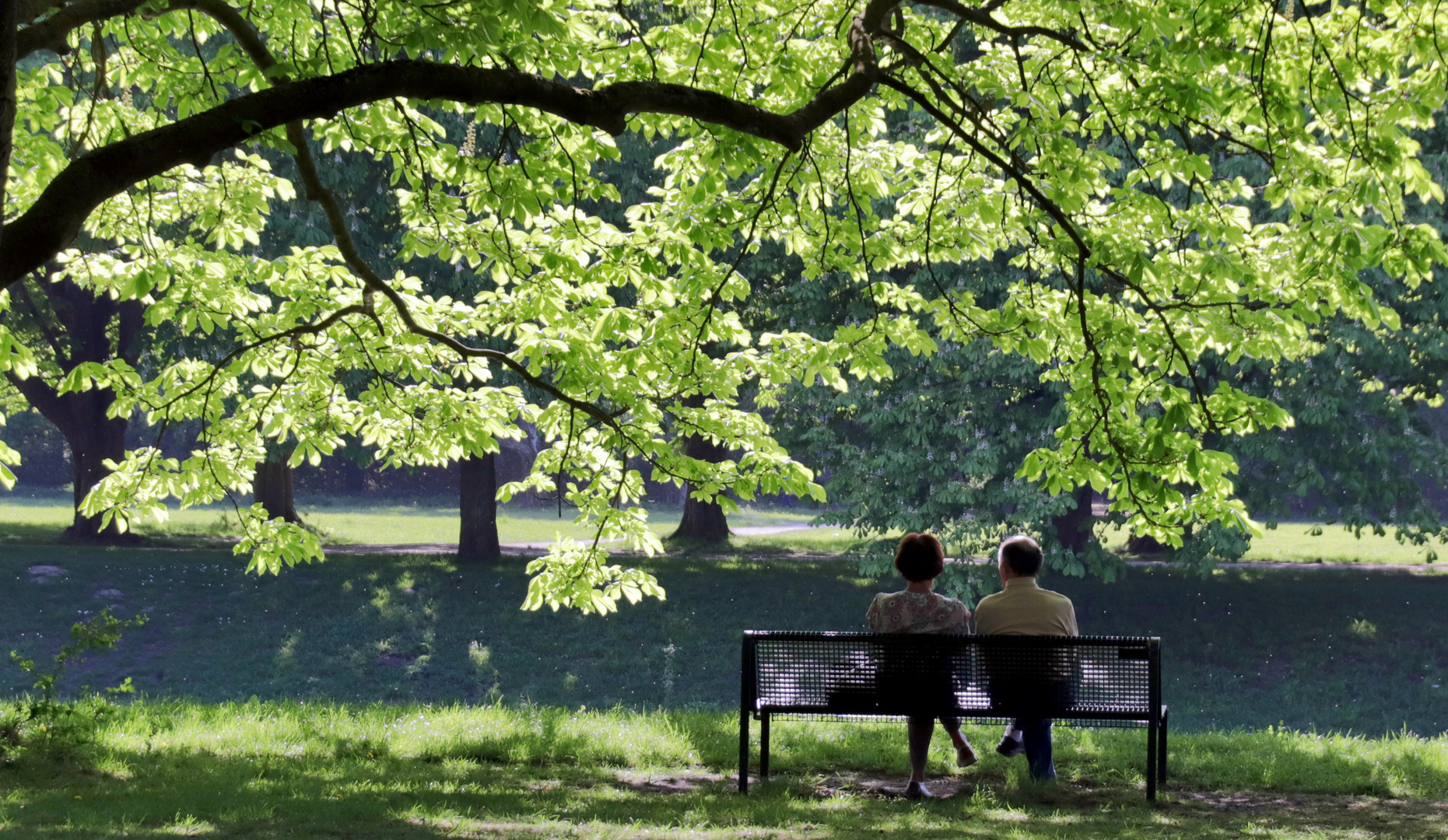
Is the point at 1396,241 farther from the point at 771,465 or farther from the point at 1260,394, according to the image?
the point at 1260,394

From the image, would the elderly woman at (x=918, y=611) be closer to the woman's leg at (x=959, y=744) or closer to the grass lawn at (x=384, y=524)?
the woman's leg at (x=959, y=744)

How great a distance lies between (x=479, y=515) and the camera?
23031 millimetres

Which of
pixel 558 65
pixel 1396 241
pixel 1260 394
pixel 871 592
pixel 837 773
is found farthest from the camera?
pixel 871 592

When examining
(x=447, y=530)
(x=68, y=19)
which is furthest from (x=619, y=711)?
(x=447, y=530)

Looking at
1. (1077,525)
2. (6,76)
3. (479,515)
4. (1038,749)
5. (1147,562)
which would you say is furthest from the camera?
(1147,562)

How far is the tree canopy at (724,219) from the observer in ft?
21.0

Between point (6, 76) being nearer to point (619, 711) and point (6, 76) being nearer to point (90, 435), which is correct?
point (619, 711)

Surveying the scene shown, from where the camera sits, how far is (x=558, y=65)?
7.86 metres

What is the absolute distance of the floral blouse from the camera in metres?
6.50

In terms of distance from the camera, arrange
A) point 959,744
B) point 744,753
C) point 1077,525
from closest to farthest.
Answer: point 744,753 < point 959,744 < point 1077,525

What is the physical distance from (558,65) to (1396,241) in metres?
4.69

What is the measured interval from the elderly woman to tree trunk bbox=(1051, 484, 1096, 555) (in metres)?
12.4

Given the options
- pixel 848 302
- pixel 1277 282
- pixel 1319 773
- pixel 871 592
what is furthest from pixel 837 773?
pixel 871 592

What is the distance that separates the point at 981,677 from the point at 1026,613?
0.59 meters
